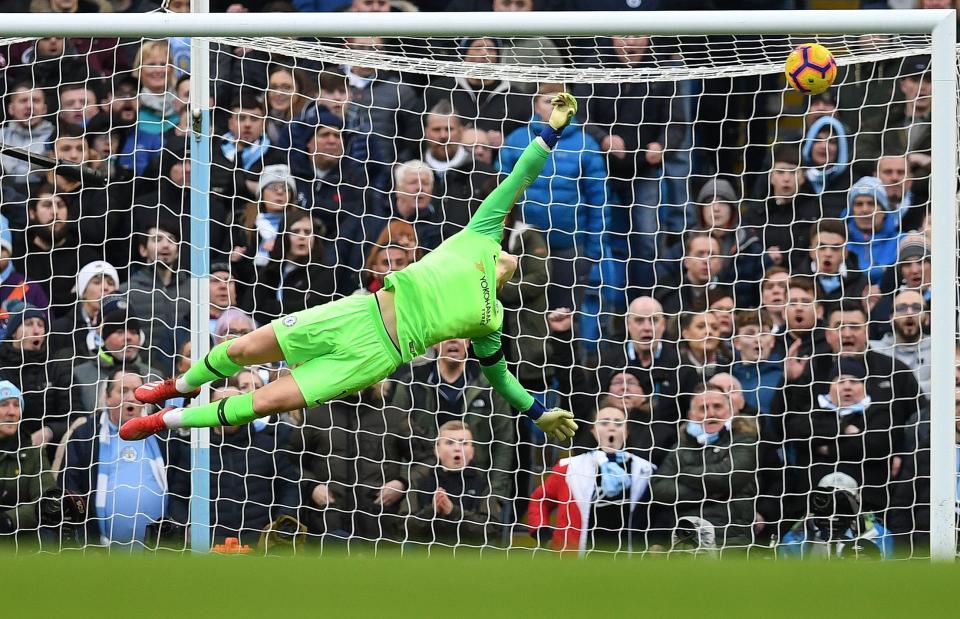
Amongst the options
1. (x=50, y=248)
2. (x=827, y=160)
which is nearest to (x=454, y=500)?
(x=50, y=248)

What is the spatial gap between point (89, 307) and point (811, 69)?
14.8 feet

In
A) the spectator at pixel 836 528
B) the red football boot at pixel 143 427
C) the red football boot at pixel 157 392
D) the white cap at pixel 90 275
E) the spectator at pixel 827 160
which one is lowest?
the spectator at pixel 836 528

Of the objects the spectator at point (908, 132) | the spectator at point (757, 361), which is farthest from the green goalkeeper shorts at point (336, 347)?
the spectator at point (908, 132)

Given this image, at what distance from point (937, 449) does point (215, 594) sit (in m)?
4.32

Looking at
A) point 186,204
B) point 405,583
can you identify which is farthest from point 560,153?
point 405,583

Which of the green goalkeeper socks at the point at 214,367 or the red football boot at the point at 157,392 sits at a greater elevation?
the green goalkeeper socks at the point at 214,367

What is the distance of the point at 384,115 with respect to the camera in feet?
27.7

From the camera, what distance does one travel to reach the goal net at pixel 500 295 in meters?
7.74

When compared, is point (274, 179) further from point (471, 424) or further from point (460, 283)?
point (460, 283)

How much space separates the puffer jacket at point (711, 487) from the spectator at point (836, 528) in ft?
0.97

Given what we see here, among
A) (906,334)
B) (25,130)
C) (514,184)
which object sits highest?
(25,130)

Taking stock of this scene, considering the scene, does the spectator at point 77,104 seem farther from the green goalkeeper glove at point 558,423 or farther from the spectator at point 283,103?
the green goalkeeper glove at point 558,423

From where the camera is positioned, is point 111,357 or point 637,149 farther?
point 637,149

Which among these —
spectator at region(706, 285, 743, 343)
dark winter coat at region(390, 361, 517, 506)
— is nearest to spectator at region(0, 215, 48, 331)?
dark winter coat at region(390, 361, 517, 506)
